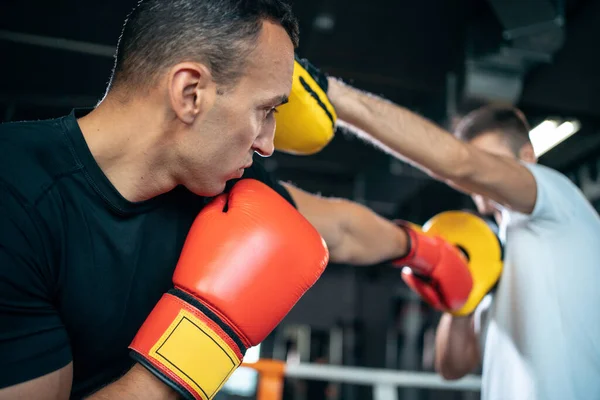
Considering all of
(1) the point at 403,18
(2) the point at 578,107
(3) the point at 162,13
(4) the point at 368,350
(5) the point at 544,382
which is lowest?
(4) the point at 368,350

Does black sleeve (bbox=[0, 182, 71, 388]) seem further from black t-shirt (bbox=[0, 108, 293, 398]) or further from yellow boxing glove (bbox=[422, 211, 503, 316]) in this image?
yellow boxing glove (bbox=[422, 211, 503, 316])

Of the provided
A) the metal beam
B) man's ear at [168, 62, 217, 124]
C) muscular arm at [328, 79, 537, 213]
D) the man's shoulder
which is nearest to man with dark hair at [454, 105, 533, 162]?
muscular arm at [328, 79, 537, 213]

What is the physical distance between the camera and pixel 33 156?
898mm

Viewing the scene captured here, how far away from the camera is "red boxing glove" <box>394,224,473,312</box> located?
155 cm

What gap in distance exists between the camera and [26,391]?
0.77m

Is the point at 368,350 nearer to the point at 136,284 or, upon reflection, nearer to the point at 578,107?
the point at 578,107

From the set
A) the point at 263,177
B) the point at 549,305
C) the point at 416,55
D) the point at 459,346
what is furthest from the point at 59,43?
the point at 549,305

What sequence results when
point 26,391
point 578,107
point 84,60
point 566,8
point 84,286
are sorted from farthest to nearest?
point 578,107 < point 84,60 < point 566,8 < point 84,286 < point 26,391

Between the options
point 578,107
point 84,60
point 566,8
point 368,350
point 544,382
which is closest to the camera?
point 544,382

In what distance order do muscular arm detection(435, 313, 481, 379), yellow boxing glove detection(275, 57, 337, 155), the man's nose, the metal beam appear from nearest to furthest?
1. the man's nose
2. yellow boxing glove detection(275, 57, 337, 155)
3. muscular arm detection(435, 313, 481, 379)
4. the metal beam

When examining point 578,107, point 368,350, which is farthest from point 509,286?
point 368,350

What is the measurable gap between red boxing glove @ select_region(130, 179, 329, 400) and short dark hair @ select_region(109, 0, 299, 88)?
28 centimetres

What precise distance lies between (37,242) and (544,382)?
1318mm

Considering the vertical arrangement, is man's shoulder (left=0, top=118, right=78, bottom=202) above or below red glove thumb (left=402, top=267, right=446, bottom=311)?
above
